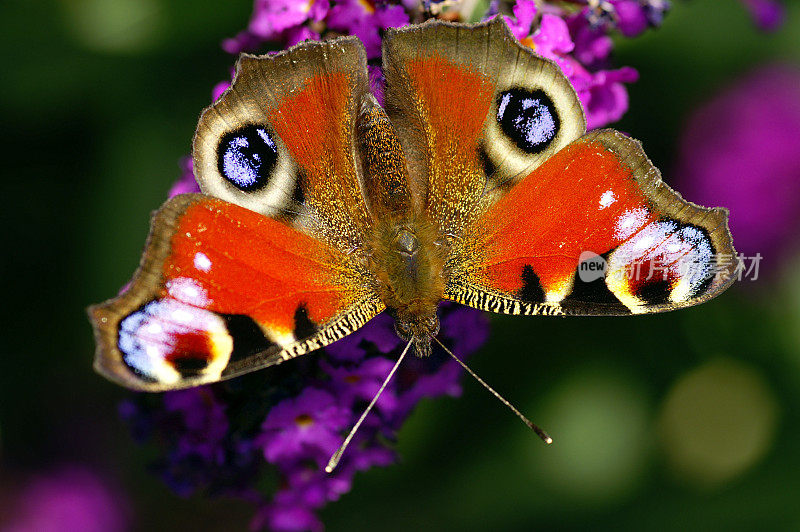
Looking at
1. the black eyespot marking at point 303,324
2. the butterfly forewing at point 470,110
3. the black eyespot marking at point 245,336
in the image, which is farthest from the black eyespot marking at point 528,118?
the black eyespot marking at point 245,336

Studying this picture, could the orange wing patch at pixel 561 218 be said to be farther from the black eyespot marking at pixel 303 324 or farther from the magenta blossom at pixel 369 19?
the magenta blossom at pixel 369 19

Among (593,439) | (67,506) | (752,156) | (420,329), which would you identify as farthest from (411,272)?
(67,506)

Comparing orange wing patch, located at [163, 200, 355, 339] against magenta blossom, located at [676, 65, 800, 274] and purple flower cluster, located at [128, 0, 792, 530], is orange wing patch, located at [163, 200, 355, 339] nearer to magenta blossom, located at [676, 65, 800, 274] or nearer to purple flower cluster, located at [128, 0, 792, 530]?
purple flower cluster, located at [128, 0, 792, 530]

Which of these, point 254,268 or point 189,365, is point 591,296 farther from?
point 189,365

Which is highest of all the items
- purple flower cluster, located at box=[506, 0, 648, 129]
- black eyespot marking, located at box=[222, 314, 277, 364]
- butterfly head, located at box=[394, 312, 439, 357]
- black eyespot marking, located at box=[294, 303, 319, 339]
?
purple flower cluster, located at box=[506, 0, 648, 129]

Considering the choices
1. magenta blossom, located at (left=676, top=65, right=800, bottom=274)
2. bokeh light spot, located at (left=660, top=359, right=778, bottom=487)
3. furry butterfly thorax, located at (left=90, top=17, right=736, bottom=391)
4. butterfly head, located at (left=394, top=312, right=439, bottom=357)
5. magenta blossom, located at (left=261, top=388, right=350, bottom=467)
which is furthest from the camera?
magenta blossom, located at (left=676, top=65, right=800, bottom=274)

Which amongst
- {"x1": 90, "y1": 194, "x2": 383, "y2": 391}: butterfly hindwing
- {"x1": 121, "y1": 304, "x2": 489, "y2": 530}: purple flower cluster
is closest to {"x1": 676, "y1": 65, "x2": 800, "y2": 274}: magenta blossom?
{"x1": 121, "y1": 304, "x2": 489, "y2": 530}: purple flower cluster

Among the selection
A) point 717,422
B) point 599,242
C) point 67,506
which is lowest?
point 67,506
